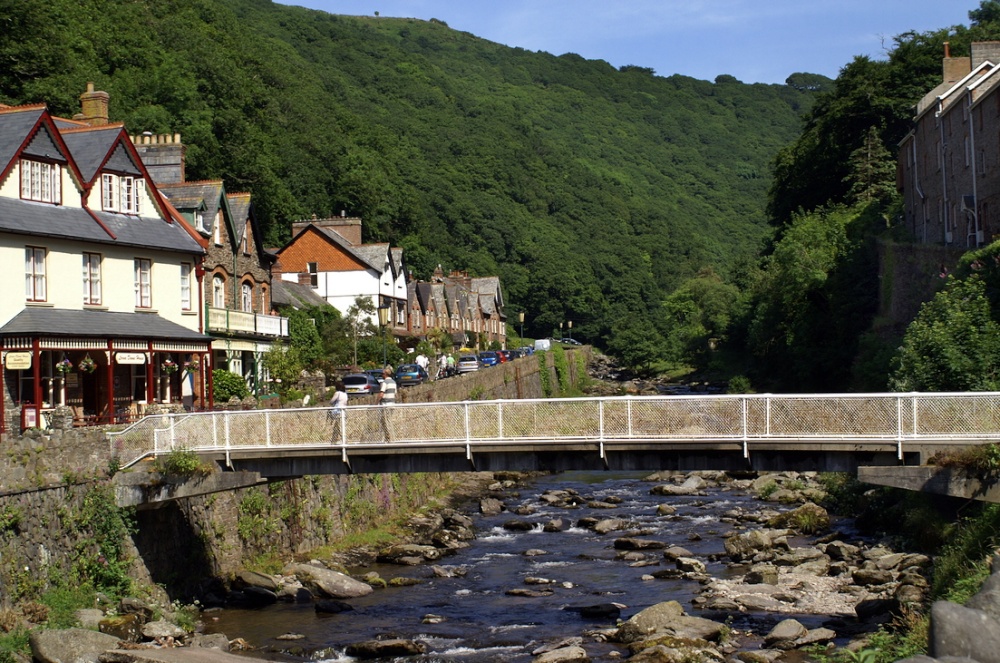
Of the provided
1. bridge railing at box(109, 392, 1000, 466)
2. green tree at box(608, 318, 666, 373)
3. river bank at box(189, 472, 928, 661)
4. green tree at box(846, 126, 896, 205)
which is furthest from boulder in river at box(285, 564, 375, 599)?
green tree at box(608, 318, 666, 373)

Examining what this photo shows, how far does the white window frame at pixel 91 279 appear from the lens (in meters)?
34.7

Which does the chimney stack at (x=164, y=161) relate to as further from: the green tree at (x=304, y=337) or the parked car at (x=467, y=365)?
the parked car at (x=467, y=365)

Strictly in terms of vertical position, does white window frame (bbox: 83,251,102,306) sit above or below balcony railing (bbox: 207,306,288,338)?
above


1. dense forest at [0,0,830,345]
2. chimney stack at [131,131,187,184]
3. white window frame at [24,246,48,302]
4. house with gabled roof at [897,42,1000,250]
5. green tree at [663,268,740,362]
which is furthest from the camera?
green tree at [663,268,740,362]

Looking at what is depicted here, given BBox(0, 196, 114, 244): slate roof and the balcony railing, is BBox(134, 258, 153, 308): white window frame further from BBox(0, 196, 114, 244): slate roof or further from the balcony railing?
the balcony railing

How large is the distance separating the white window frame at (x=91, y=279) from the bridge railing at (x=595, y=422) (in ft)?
27.7

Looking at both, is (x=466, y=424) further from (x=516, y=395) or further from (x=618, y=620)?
(x=516, y=395)

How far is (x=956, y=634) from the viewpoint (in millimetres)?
13859

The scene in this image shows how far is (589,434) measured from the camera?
80.1 ft

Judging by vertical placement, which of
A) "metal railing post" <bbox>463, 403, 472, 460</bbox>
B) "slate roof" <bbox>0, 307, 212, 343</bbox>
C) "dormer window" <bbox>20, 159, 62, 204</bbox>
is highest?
"dormer window" <bbox>20, 159, 62, 204</bbox>

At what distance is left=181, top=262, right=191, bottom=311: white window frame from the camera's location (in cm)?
3988

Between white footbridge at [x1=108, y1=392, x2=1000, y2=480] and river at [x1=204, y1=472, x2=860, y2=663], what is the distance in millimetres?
3796

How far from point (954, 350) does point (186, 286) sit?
84.8 ft

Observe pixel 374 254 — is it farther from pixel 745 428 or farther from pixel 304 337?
pixel 745 428
